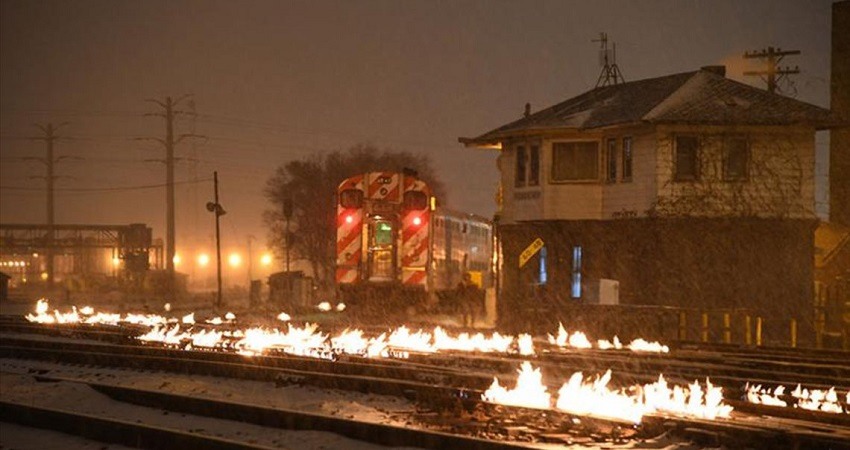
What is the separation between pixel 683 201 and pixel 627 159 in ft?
7.10

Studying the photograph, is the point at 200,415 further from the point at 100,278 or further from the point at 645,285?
the point at 100,278

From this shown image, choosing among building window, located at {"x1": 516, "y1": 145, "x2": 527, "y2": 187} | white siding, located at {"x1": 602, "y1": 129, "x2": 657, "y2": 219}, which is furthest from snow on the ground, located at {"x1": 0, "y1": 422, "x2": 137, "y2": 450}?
building window, located at {"x1": 516, "y1": 145, "x2": 527, "y2": 187}

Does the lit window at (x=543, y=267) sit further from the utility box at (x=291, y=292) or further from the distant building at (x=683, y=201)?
the utility box at (x=291, y=292)

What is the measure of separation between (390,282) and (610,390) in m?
14.2

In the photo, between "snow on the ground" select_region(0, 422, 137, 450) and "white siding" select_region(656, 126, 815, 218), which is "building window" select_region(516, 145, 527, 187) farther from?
"snow on the ground" select_region(0, 422, 137, 450)

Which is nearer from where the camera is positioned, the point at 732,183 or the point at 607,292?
the point at 607,292

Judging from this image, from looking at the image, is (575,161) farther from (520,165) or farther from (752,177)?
(752,177)

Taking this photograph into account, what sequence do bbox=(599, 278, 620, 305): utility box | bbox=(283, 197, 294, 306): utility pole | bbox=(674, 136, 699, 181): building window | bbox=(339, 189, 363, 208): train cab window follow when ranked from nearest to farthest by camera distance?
bbox=(599, 278, 620, 305): utility box < bbox=(339, 189, 363, 208): train cab window < bbox=(674, 136, 699, 181): building window < bbox=(283, 197, 294, 306): utility pole

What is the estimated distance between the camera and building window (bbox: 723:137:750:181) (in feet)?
92.0

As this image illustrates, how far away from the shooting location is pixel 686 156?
28.4 metres

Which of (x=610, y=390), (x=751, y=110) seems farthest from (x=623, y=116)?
(x=610, y=390)

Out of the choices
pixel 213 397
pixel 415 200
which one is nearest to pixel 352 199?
pixel 415 200

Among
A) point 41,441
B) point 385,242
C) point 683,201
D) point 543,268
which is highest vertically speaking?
point 683,201

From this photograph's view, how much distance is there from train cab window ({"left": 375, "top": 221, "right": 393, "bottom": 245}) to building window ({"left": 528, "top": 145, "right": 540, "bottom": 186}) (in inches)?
240
